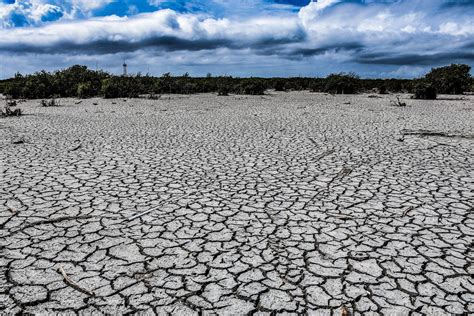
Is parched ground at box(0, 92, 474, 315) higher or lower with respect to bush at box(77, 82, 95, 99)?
lower

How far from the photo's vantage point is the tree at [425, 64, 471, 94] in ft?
86.5

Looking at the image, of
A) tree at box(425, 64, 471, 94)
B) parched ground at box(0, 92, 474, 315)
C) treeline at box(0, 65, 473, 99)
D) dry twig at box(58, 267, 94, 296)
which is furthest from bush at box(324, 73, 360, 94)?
dry twig at box(58, 267, 94, 296)

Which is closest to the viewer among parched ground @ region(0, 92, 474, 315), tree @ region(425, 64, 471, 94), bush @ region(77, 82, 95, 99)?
parched ground @ region(0, 92, 474, 315)

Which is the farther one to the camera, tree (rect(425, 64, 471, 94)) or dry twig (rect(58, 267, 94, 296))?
tree (rect(425, 64, 471, 94))

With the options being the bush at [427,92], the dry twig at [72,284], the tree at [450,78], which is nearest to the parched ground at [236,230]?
the dry twig at [72,284]

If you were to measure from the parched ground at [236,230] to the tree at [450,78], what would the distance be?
22091mm

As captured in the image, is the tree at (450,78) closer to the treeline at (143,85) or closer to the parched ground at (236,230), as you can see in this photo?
the treeline at (143,85)

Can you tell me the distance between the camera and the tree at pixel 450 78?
26375 mm

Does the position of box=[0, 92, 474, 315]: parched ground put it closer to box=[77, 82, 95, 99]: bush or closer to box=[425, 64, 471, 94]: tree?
box=[77, 82, 95, 99]: bush

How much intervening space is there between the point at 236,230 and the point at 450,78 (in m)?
27.5

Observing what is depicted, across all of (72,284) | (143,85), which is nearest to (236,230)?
(72,284)

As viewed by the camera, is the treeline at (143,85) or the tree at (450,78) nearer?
the treeline at (143,85)

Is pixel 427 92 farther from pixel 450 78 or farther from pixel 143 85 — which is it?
pixel 143 85

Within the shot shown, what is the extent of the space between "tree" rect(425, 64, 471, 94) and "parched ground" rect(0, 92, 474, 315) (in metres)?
22.1
